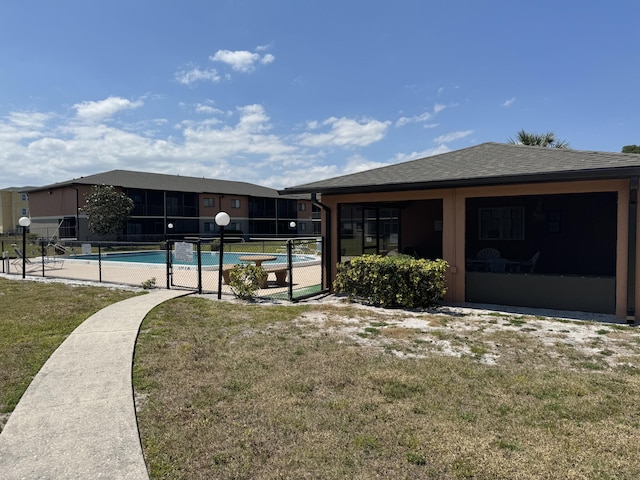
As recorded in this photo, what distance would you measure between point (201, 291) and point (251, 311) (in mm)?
2943

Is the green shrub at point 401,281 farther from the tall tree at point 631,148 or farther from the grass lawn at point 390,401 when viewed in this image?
the tall tree at point 631,148

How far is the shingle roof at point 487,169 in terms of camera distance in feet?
24.4

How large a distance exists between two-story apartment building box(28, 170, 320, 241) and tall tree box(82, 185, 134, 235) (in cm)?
210

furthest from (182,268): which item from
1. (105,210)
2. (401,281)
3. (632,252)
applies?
(105,210)

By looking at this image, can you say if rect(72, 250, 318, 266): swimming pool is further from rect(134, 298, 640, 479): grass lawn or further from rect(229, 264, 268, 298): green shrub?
rect(134, 298, 640, 479): grass lawn

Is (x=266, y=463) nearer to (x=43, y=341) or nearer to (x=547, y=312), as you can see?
(x=43, y=341)

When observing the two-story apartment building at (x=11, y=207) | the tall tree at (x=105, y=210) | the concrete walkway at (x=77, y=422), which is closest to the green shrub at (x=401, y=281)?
the concrete walkway at (x=77, y=422)

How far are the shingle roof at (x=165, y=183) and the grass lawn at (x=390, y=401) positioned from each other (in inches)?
1236

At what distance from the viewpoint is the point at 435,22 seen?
40.0 feet

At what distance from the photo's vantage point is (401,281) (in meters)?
8.69

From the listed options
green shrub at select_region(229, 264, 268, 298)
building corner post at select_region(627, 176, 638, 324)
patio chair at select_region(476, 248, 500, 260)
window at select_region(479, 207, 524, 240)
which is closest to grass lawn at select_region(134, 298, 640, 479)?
building corner post at select_region(627, 176, 638, 324)

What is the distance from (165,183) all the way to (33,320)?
3883cm

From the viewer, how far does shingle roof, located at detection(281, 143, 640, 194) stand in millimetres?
7426

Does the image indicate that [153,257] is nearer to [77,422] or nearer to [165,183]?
[165,183]
